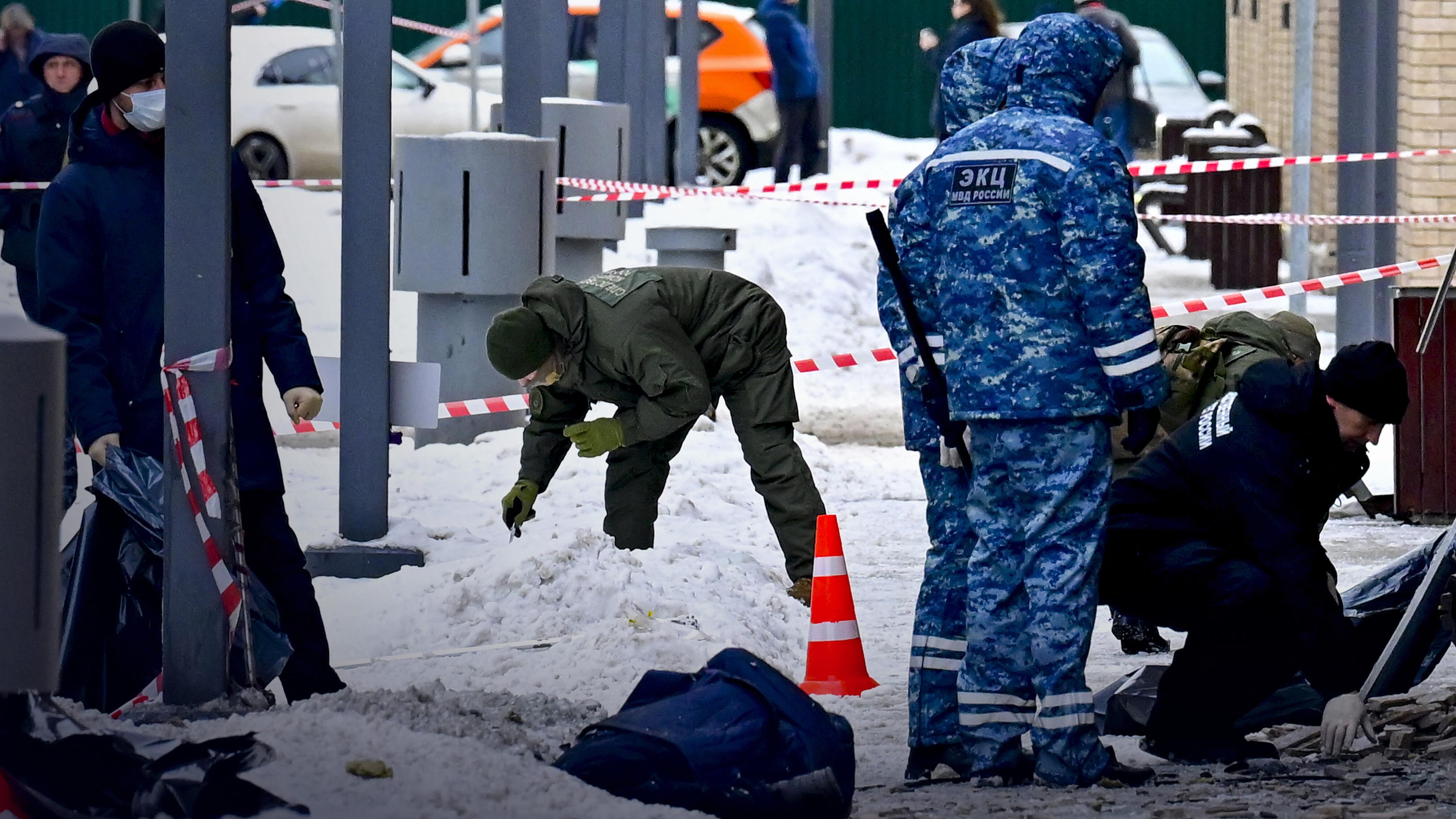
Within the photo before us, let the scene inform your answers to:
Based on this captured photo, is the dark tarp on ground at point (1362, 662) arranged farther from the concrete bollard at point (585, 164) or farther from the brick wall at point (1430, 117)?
the brick wall at point (1430, 117)

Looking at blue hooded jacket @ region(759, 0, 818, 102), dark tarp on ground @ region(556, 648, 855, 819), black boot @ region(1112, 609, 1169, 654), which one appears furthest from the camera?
blue hooded jacket @ region(759, 0, 818, 102)

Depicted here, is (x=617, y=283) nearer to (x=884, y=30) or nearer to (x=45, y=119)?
(x=45, y=119)

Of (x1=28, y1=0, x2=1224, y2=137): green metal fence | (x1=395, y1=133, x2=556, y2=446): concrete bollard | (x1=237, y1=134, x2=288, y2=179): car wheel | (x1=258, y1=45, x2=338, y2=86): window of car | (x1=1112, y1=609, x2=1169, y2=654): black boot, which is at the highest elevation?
(x1=28, y1=0, x2=1224, y2=137): green metal fence

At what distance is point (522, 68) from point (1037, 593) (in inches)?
191

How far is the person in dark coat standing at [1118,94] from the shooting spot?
1673cm

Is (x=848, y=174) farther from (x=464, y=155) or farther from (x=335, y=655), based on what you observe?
(x=335, y=655)

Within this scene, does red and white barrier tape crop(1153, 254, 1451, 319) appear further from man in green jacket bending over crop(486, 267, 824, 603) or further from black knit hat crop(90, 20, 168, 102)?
black knit hat crop(90, 20, 168, 102)

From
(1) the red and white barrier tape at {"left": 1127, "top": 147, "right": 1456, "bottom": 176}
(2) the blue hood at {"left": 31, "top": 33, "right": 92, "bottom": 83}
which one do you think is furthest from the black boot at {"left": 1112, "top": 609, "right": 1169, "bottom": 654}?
(2) the blue hood at {"left": 31, "top": 33, "right": 92, "bottom": 83}

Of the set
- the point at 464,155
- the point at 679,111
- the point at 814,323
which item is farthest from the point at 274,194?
the point at 464,155

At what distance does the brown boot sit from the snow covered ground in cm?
4

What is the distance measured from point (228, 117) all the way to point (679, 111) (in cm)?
1293

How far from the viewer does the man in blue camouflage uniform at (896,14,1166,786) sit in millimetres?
4801

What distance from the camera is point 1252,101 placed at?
2514 centimetres

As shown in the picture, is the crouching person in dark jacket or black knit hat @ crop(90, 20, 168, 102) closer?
the crouching person in dark jacket
